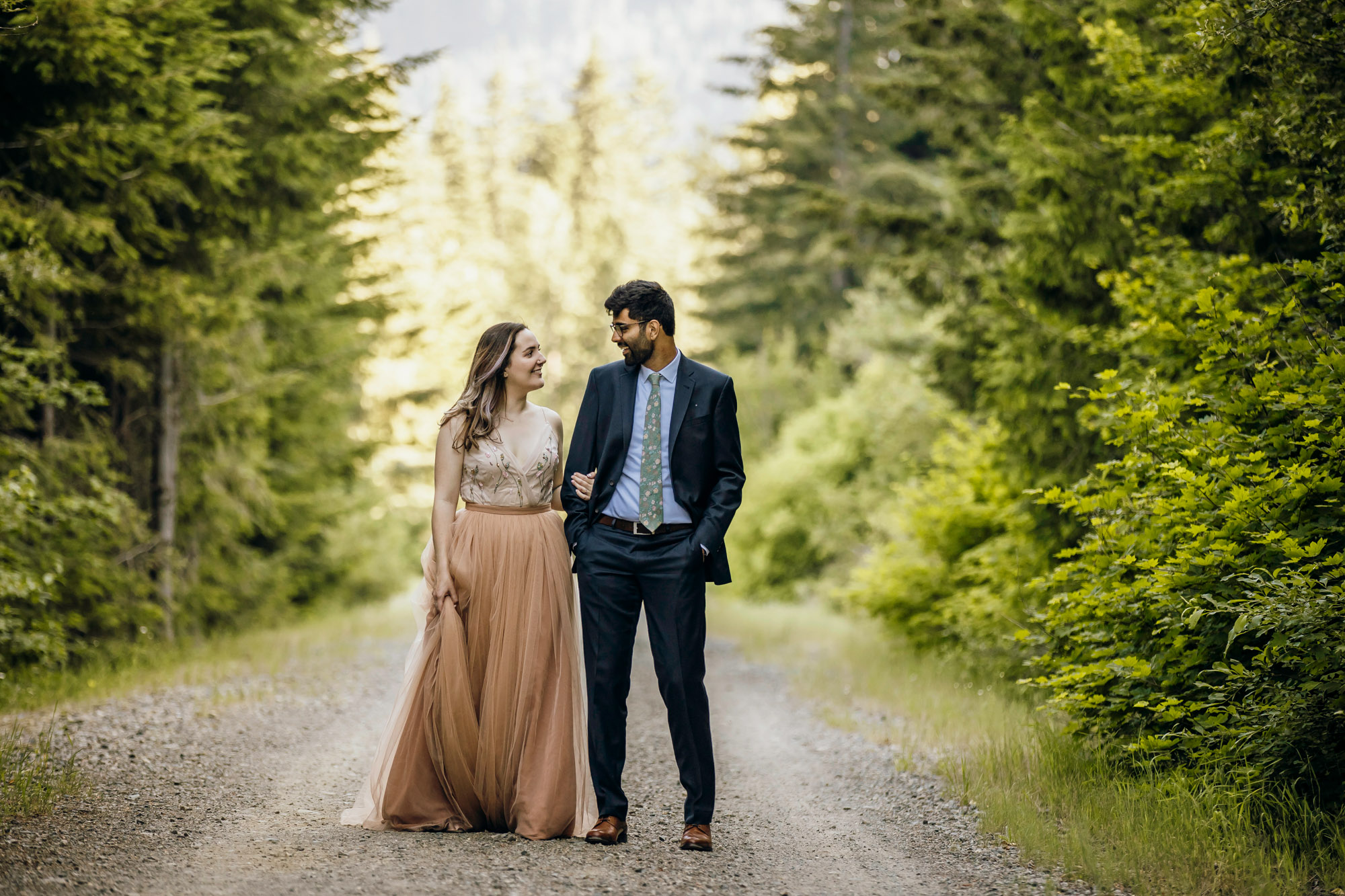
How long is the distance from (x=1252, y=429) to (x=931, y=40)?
24.5 ft

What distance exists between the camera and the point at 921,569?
38.4ft

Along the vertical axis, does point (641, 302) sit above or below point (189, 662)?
above

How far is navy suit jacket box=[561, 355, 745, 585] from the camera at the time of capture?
4969 millimetres

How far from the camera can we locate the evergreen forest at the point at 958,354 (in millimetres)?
5320

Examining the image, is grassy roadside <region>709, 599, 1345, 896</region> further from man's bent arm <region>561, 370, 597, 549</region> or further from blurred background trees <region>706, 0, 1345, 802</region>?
man's bent arm <region>561, 370, 597, 549</region>

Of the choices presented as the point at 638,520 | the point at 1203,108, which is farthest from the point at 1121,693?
the point at 1203,108

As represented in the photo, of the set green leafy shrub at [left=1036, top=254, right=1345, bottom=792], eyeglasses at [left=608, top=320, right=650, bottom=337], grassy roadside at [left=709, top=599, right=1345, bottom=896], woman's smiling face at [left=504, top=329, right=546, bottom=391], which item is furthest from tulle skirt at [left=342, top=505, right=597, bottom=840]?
green leafy shrub at [left=1036, top=254, right=1345, bottom=792]

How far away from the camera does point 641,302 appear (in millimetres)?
5027

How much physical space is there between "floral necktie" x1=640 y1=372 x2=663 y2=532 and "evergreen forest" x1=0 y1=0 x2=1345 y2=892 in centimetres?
243

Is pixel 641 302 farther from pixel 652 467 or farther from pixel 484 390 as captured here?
pixel 484 390

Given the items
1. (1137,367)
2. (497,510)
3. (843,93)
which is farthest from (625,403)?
(843,93)

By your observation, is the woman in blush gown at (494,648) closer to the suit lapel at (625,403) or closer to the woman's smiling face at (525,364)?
the woman's smiling face at (525,364)

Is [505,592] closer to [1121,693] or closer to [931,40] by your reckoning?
[1121,693]

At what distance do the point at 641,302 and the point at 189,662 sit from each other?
826 centimetres
